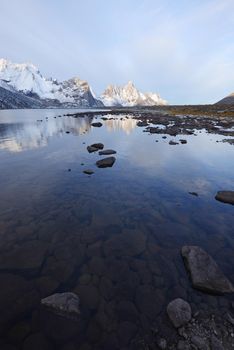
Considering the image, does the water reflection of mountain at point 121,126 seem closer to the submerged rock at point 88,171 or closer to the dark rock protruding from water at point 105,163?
the dark rock protruding from water at point 105,163

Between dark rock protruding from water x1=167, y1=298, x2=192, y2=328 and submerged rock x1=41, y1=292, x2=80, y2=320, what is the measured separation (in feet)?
9.92

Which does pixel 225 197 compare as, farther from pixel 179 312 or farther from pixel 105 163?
pixel 105 163

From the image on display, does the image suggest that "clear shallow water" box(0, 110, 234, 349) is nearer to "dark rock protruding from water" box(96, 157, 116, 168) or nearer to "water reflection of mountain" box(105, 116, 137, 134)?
"dark rock protruding from water" box(96, 157, 116, 168)

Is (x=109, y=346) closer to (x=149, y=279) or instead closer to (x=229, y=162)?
(x=149, y=279)

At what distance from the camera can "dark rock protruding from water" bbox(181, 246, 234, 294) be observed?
7.69m

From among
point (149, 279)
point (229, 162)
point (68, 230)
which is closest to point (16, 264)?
point (68, 230)

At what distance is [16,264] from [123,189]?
971cm

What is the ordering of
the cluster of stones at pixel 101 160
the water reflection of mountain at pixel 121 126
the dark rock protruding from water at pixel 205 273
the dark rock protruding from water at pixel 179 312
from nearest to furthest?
the dark rock protruding from water at pixel 179 312
the dark rock protruding from water at pixel 205 273
the cluster of stones at pixel 101 160
the water reflection of mountain at pixel 121 126

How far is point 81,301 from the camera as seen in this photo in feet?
24.1

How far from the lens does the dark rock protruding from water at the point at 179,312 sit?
6.47m

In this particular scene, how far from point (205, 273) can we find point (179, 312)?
2.13 metres

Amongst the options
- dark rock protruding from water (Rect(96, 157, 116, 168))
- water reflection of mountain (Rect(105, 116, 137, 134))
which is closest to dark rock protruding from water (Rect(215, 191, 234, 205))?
dark rock protruding from water (Rect(96, 157, 116, 168))

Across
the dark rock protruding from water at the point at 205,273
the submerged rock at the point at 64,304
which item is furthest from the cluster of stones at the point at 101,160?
the submerged rock at the point at 64,304

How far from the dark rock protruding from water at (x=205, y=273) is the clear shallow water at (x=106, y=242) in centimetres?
30
